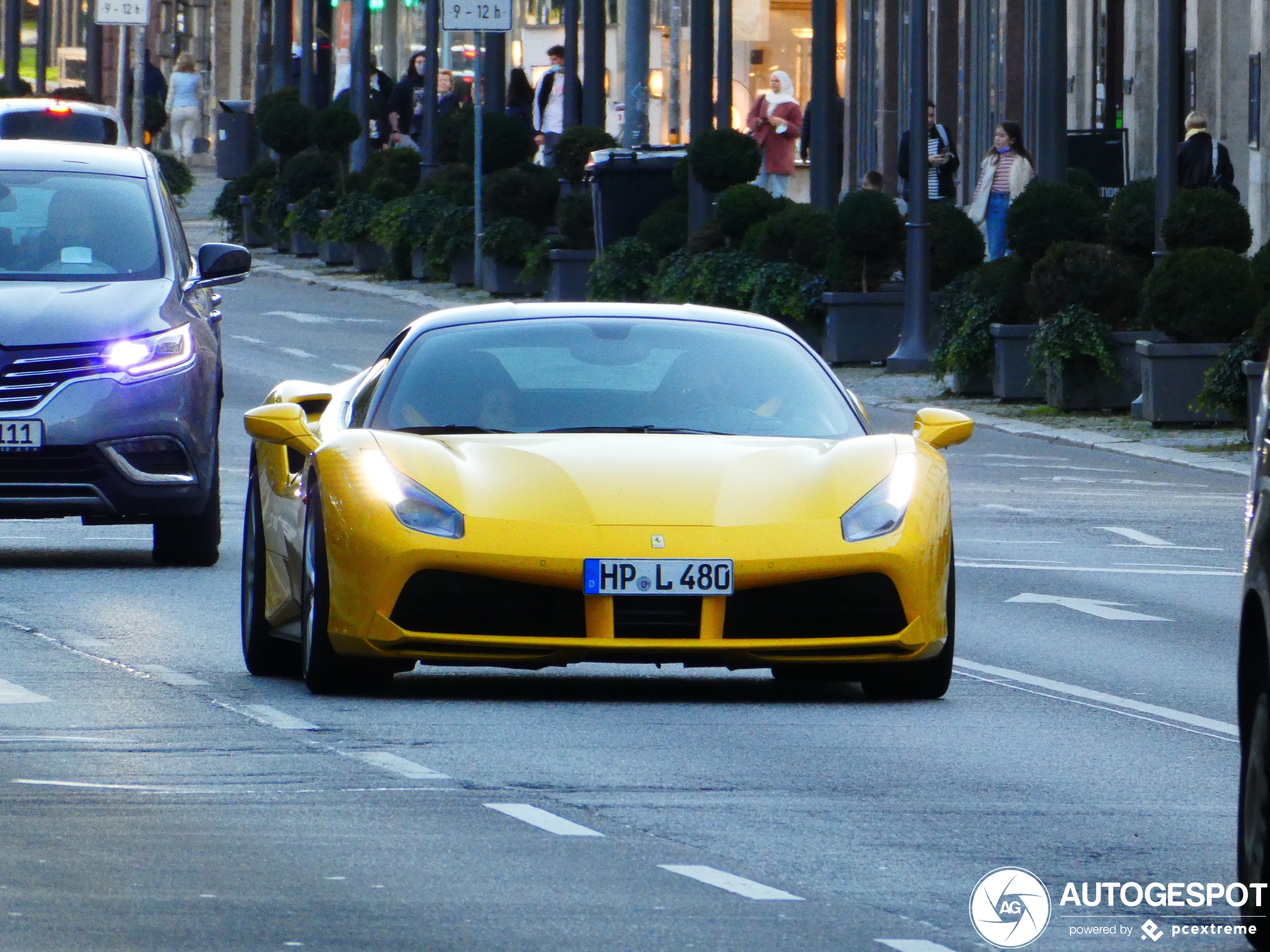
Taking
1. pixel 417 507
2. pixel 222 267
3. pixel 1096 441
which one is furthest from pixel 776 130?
pixel 417 507

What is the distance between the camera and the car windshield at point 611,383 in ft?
35.1

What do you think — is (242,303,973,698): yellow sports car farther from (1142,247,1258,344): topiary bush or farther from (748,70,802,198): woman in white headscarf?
(748,70,802,198): woman in white headscarf

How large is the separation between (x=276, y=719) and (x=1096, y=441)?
13759mm

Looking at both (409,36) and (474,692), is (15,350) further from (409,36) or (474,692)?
(409,36)

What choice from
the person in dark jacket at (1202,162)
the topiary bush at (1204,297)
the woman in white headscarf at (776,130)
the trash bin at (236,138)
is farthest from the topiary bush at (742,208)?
the trash bin at (236,138)

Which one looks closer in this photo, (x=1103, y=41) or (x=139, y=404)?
(x=139, y=404)

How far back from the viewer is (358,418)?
10867 mm

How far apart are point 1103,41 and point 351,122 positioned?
9.53 meters

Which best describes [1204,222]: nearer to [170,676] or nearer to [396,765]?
[170,676]

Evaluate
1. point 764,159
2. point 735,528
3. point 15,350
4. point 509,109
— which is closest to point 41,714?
point 735,528

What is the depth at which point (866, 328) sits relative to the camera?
28828 millimetres

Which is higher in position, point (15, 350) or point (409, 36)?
point (409, 36)

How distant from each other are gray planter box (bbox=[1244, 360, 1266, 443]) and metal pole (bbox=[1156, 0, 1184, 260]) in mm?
2271

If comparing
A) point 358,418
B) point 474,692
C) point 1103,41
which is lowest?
point 474,692
